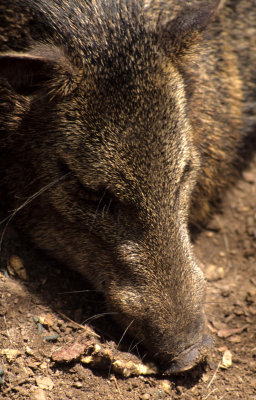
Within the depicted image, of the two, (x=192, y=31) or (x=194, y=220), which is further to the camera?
(x=194, y=220)

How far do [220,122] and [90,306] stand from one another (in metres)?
2.04

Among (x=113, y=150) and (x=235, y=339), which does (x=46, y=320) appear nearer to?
(x=113, y=150)

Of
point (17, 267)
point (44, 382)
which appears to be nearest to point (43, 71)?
point (17, 267)

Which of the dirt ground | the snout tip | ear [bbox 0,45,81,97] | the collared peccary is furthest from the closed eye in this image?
the snout tip

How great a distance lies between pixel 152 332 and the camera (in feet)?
10.5

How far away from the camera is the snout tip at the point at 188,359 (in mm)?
3228

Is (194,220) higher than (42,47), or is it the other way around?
(42,47)

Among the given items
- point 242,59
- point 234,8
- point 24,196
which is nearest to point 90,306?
point 24,196

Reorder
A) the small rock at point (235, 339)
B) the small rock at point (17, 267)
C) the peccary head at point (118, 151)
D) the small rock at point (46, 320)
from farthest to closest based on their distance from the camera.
A: the small rock at point (235, 339) < the small rock at point (17, 267) < the small rock at point (46, 320) < the peccary head at point (118, 151)

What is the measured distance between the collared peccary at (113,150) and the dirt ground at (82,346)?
0.21 m

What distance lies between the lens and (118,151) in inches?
123

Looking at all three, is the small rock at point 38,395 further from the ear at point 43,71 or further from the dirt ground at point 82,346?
the ear at point 43,71

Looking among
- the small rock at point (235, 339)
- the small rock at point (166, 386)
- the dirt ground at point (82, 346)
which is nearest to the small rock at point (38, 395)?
the dirt ground at point (82, 346)

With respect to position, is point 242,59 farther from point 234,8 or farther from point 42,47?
point 42,47
